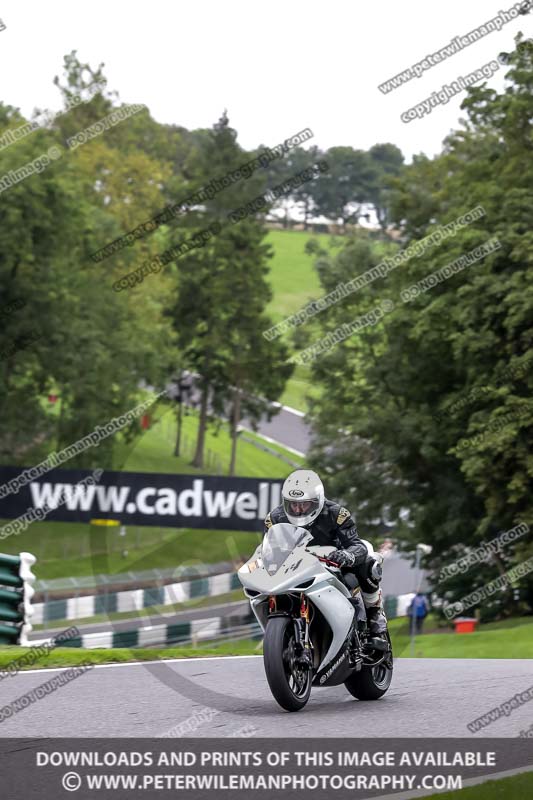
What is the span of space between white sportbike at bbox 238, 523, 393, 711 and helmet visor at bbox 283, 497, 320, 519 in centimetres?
16

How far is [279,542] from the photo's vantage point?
8375 millimetres

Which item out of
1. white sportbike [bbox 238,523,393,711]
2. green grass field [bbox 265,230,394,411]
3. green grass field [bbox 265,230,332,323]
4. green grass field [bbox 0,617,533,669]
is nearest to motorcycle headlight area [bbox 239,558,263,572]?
white sportbike [bbox 238,523,393,711]

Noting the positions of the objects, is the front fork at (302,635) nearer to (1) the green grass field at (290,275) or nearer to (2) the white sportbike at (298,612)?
(2) the white sportbike at (298,612)

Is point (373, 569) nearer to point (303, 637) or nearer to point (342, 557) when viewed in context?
point (342, 557)

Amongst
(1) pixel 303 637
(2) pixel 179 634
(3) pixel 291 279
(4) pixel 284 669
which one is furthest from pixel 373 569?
(3) pixel 291 279

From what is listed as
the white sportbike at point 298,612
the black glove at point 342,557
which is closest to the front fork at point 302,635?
the white sportbike at point 298,612

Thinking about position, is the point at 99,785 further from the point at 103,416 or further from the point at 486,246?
the point at 103,416

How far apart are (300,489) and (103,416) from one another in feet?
158

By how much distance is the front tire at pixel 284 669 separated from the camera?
7.84 metres

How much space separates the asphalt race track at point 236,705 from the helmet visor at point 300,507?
1.34m

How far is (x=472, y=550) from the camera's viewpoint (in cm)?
3491

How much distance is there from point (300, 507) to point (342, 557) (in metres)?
0.45

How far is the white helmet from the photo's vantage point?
335 inches

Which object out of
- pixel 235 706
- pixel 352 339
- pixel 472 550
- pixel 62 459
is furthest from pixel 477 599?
pixel 235 706
